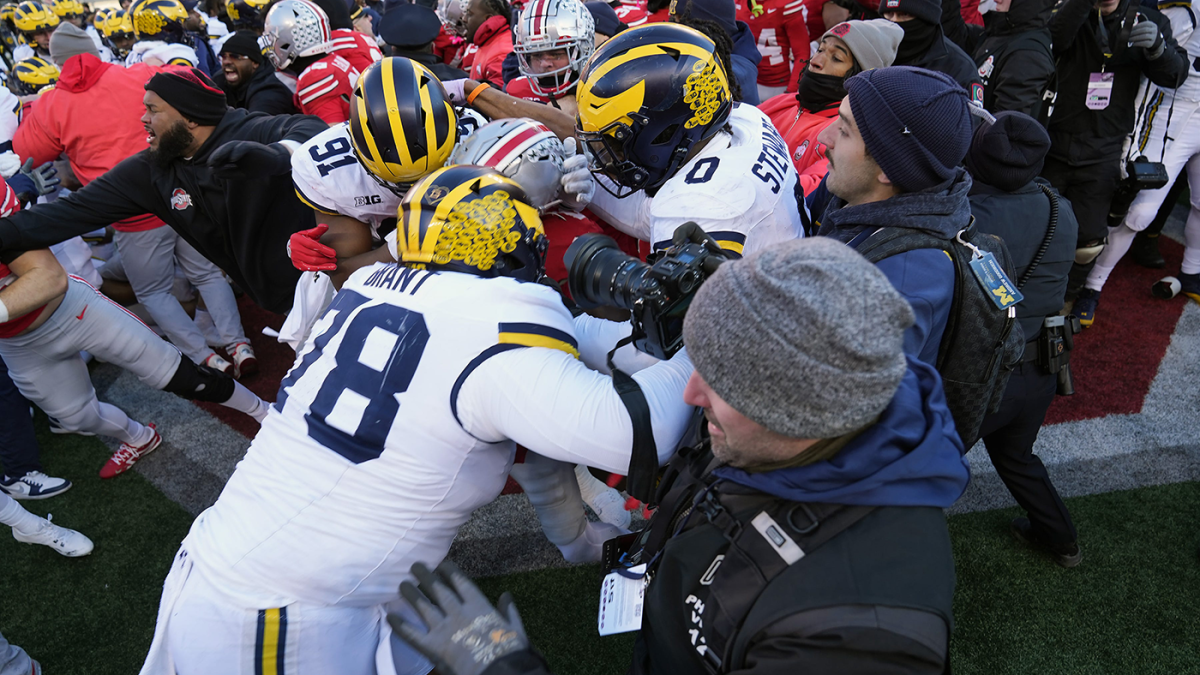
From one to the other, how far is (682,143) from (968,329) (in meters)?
1.05

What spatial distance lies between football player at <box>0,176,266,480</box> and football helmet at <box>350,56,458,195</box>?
1.91 metres

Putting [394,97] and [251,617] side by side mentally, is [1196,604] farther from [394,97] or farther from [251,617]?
[394,97]

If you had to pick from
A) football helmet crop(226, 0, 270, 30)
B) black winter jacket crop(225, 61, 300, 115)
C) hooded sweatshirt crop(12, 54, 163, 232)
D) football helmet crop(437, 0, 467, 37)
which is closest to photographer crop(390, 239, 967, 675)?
hooded sweatshirt crop(12, 54, 163, 232)

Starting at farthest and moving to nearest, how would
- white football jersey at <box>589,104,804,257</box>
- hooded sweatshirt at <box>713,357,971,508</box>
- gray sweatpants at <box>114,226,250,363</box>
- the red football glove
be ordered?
gray sweatpants at <box>114,226,250,363</box> < the red football glove < white football jersey at <box>589,104,804,257</box> < hooded sweatshirt at <box>713,357,971,508</box>

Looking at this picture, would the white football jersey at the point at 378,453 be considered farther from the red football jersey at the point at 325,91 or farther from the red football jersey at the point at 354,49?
the red football jersey at the point at 354,49

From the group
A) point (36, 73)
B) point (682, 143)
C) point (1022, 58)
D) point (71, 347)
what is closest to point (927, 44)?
point (1022, 58)

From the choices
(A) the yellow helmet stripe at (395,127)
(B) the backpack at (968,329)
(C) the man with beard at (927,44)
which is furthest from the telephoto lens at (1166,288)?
(A) the yellow helmet stripe at (395,127)

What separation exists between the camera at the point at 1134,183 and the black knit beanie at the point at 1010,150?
262 cm

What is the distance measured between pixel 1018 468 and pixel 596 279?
2.09 metres

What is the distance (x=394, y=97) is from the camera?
261 centimetres

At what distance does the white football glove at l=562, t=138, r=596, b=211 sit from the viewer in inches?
95.8

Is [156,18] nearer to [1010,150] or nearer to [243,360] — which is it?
[243,360]

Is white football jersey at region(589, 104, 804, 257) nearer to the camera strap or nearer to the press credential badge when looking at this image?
the camera strap

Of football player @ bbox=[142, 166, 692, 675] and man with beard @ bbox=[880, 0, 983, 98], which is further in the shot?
man with beard @ bbox=[880, 0, 983, 98]
